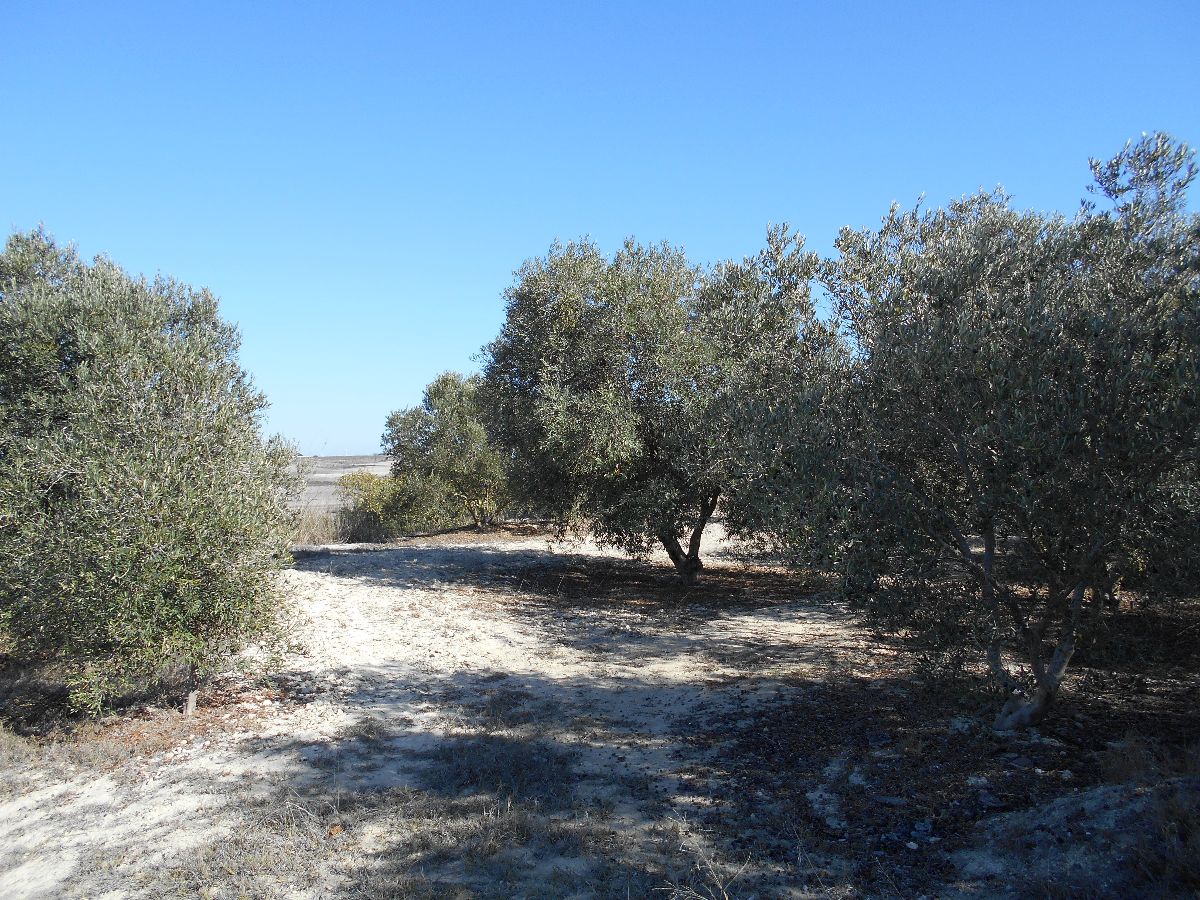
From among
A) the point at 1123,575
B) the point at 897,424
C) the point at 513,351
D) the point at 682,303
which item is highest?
the point at 682,303

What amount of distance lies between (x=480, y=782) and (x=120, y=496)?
4.82 meters

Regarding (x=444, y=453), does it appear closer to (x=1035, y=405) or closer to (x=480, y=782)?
(x=480, y=782)

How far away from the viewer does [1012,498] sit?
5.41 meters

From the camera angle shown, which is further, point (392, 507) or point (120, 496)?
point (392, 507)

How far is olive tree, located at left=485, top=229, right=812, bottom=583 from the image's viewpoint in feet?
46.5

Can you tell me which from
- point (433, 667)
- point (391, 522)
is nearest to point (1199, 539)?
point (433, 667)

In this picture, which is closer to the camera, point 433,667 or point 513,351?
point 433,667

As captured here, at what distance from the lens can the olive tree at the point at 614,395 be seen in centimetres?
1418

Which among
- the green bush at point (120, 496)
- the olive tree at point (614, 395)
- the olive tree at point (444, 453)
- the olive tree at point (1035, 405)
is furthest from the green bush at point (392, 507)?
the olive tree at point (1035, 405)

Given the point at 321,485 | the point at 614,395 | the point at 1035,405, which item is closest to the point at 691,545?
the point at 614,395

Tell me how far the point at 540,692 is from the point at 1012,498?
6641 millimetres

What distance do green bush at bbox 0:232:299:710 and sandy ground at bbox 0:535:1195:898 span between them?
1.35 metres

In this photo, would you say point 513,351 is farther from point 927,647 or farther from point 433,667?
point 927,647

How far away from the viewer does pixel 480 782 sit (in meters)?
6.88
